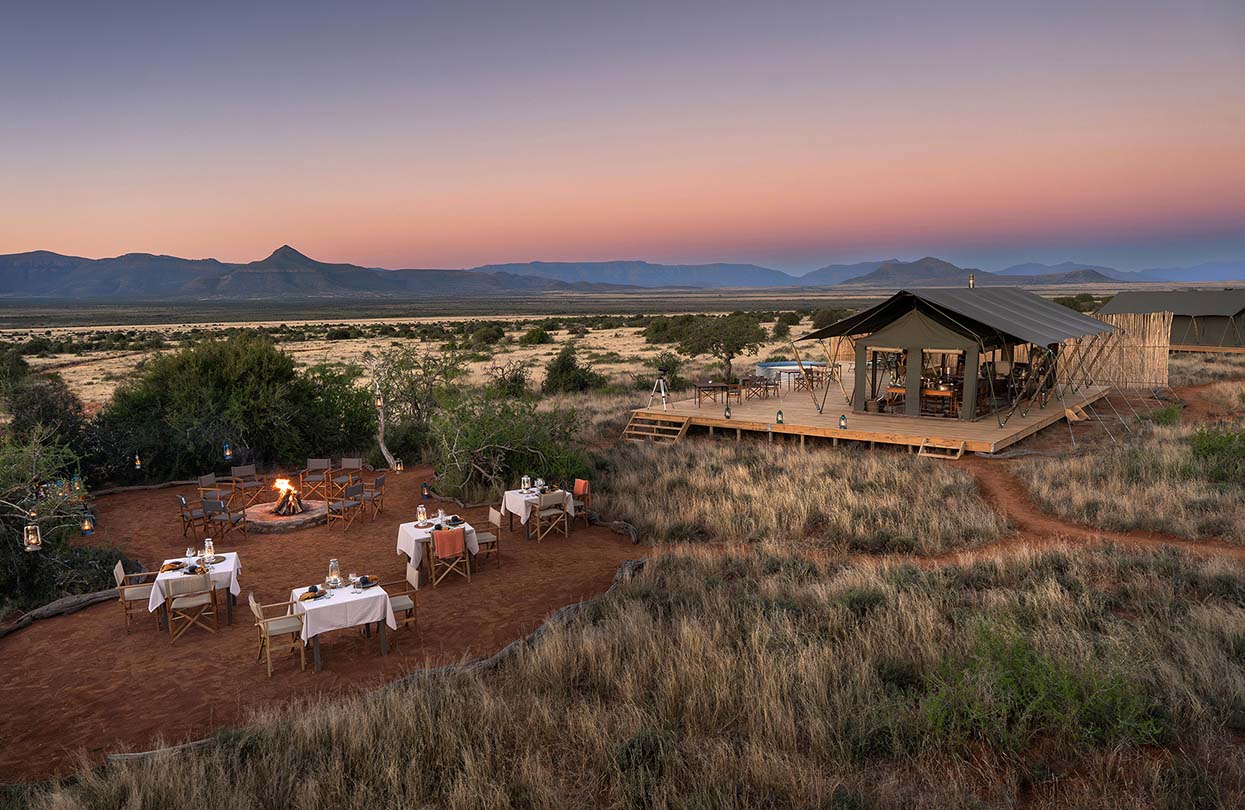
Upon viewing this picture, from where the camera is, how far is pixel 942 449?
1579 cm

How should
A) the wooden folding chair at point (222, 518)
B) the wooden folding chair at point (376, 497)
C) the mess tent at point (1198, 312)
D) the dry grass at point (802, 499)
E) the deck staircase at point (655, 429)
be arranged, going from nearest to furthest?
the dry grass at point (802, 499) < the wooden folding chair at point (222, 518) < the wooden folding chair at point (376, 497) < the deck staircase at point (655, 429) < the mess tent at point (1198, 312)

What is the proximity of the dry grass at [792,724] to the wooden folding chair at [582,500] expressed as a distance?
4.93m

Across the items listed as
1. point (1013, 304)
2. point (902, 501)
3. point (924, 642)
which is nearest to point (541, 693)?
point (924, 642)

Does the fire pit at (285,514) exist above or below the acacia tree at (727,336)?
below

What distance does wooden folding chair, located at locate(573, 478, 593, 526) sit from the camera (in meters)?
12.0

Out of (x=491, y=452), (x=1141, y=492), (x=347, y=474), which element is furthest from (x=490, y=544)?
(x=1141, y=492)

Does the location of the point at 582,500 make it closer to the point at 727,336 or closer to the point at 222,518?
the point at 222,518

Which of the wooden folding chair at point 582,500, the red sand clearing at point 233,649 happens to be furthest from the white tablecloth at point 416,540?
the wooden folding chair at point 582,500

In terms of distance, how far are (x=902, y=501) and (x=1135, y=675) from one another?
679 centimetres

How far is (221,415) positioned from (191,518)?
16.7ft

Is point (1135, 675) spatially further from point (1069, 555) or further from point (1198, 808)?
point (1069, 555)

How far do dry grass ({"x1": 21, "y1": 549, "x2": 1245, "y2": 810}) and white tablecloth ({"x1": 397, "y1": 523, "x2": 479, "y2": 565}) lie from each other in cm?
304

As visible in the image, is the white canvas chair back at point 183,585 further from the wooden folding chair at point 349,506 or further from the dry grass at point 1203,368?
the dry grass at point 1203,368

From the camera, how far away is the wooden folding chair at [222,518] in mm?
10859
